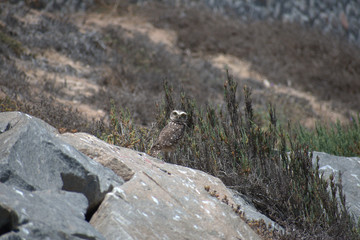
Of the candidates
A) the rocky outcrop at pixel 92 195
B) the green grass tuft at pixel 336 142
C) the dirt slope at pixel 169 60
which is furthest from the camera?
the dirt slope at pixel 169 60

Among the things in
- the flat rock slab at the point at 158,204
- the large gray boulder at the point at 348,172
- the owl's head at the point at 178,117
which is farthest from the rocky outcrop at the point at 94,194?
the large gray boulder at the point at 348,172

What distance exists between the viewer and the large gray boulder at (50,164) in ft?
9.61

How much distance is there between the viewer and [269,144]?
15.7 feet

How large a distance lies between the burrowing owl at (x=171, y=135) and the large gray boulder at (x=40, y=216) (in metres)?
1.77

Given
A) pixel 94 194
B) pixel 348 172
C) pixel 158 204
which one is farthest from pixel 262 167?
pixel 94 194

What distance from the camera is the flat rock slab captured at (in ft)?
9.40

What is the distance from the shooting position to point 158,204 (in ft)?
10.4

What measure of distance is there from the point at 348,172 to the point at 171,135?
268cm

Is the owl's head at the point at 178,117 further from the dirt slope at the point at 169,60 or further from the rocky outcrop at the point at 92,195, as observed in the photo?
the dirt slope at the point at 169,60

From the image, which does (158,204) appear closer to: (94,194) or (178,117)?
(94,194)

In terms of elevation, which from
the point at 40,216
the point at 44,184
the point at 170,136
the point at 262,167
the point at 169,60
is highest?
the point at 40,216

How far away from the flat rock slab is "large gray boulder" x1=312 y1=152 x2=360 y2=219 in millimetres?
1827

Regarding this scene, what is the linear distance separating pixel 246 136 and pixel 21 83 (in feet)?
16.4

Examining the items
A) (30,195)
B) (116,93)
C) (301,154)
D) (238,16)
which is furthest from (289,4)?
(30,195)
